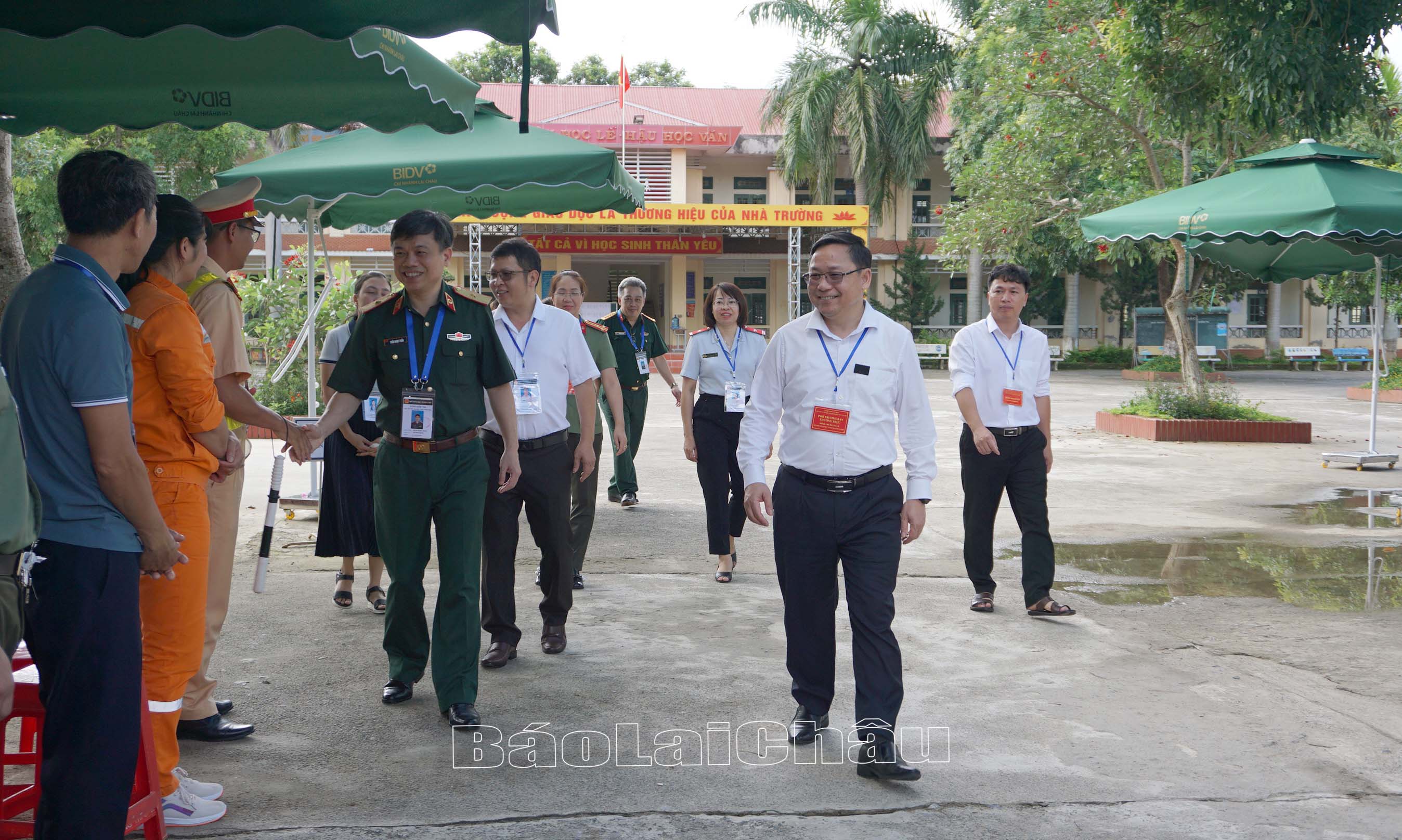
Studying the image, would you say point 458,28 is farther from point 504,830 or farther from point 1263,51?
point 1263,51

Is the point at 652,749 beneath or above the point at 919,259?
beneath

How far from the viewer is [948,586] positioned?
680 cm

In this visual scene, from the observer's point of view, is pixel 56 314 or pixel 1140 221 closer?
pixel 56 314

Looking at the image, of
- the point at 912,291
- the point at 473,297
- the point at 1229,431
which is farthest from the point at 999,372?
the point at 912,291

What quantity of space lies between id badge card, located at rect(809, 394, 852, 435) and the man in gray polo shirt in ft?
7.11

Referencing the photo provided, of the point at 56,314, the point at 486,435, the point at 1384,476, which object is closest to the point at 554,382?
the point at 486,435

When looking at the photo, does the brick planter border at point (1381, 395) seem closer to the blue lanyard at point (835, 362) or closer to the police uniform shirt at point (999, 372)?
the police uniform shirt at point (999, 372)

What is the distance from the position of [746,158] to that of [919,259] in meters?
6.91

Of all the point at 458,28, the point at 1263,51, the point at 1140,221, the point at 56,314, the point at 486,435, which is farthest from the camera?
the point at 1140,221

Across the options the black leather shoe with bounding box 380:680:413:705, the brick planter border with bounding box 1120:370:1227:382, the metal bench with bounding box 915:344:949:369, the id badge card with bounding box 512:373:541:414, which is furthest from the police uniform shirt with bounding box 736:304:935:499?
the metal bench with bounding box 915:344:949:369

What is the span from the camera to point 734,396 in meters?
7.02

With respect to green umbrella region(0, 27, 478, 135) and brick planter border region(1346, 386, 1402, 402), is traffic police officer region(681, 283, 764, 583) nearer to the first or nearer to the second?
green umbrella region(0, 27, 478, 135)

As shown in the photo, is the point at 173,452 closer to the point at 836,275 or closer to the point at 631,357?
the point at 836,275

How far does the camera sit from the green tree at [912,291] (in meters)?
37.1
